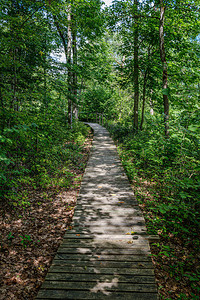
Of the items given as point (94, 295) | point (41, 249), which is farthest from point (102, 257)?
point (41, 249)

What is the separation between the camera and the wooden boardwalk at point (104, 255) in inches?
97.5

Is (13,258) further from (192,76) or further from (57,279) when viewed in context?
(192,76)

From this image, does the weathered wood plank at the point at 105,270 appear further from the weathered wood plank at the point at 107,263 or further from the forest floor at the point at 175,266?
the forest floor at the point at 175,266

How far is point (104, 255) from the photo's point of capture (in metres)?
3.11

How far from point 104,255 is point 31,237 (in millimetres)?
2008

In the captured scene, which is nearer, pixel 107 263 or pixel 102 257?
pixel 107 263

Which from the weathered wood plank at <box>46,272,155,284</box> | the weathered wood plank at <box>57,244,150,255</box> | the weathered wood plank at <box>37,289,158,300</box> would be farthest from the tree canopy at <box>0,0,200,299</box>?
the weathered wood plank at <box>37,289,158,300</box>

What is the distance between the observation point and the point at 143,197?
5473 millimetres

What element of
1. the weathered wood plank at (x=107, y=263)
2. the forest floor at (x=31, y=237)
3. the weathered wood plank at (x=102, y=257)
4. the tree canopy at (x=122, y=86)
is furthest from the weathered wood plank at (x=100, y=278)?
the tree canopy at (x=122, y=86)

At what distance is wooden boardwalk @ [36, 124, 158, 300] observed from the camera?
97.5 inches

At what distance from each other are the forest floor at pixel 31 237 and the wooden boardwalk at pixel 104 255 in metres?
0.52

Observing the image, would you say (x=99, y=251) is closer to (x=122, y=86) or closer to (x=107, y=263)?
(x=107, y=263)

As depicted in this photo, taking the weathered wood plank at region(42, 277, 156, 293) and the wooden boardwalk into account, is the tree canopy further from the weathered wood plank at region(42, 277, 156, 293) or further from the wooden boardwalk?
the weathered wood plank at region(42, 277, 156, 293)

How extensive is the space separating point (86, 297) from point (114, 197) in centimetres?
292
